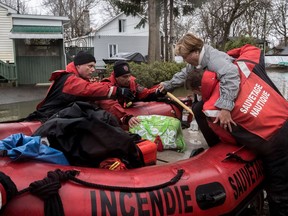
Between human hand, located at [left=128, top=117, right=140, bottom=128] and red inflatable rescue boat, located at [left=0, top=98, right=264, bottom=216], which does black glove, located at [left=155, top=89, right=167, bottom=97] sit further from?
red inflatable rescue boat, located at [left=0, top=98, right=264, bottom=216]

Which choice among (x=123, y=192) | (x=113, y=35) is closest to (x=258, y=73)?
(x=123, y=192)

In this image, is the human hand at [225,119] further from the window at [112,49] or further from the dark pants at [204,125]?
the window at [112,49]

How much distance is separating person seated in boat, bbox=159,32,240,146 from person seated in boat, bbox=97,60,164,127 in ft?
3.47

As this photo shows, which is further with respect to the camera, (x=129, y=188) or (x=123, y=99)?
(x=123, y=99)

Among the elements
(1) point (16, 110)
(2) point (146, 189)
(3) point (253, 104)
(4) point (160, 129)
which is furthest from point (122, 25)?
(2) point (146, 189)

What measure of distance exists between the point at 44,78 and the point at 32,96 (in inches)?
165

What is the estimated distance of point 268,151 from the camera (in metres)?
3.29

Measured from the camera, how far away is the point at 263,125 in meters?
3.28

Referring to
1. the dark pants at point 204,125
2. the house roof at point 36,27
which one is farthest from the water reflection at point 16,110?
the dark pants at point 204,125

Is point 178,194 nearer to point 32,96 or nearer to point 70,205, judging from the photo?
point 70,205

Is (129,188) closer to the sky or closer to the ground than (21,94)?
closer to the sky

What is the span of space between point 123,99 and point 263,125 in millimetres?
2416

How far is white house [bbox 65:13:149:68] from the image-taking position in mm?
36062

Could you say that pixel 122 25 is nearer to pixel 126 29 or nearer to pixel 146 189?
pixel 126 29
